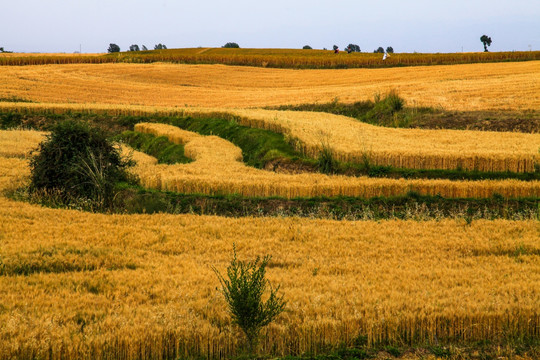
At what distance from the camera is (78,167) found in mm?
20312

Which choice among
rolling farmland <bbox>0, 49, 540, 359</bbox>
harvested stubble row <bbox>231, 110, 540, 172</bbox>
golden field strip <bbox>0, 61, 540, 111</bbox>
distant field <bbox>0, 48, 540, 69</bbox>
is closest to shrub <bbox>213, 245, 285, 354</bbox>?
rolling farmland <bbox>0, 49, 540, 359</bbox>

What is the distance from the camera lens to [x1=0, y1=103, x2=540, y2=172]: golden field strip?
22484mm

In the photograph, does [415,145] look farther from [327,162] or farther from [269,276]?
[269,276]

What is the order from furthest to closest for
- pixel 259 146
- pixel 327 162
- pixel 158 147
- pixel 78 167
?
pixel 158 147 → pixel 259 146 → pixel 327 162 → pixel 78 167

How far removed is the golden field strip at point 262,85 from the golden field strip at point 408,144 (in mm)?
7494

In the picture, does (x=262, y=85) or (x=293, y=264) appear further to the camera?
(x=262, y=85)

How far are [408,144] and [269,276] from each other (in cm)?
1664

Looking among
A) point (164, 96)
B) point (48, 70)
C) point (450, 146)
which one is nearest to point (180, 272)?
point (450, 146)

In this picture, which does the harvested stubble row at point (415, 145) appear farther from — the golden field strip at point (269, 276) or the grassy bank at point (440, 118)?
the golden field strip at point (269, 276)

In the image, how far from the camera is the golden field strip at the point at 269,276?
351 inches

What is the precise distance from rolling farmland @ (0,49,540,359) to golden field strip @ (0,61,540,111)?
40.3 feet

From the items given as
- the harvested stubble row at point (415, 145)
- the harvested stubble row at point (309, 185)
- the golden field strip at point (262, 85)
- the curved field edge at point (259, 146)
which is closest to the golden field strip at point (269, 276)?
the harvested stubble row at point (309, 185)

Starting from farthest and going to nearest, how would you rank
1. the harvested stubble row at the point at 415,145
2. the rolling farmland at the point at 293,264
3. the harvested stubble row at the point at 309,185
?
1. the harvested stubble row at the point at 415,145
2. the harvested stubble row at the point at 309,185
3. the rolling farmland at the point at 293,264

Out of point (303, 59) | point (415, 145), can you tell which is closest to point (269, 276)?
point (415, 145)
